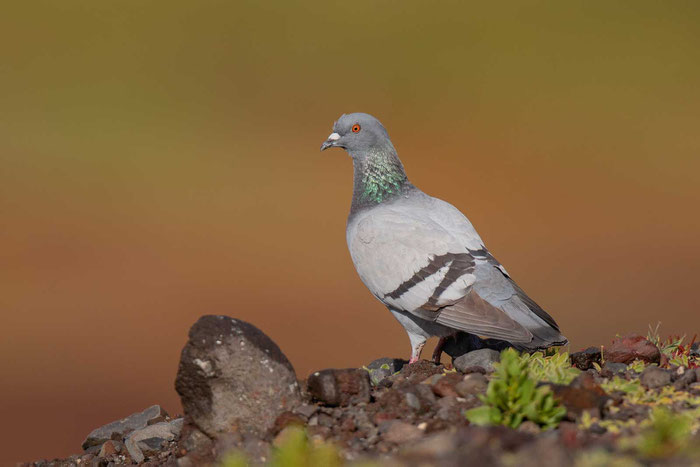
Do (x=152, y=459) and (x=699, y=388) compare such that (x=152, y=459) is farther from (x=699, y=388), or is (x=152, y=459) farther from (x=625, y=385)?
(x=699, y=388)

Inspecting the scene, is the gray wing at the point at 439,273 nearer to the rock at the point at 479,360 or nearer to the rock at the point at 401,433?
the rock at the point at 479,360

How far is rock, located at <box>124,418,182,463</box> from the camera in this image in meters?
8.70

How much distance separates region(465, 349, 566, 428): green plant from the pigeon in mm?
2272

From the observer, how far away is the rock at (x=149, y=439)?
8695 millimetres

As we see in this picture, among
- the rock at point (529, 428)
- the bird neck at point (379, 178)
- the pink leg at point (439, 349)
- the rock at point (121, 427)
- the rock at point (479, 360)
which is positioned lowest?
the rock at point (121, 427)

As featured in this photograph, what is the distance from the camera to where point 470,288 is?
29.1ft

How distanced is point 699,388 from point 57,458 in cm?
685

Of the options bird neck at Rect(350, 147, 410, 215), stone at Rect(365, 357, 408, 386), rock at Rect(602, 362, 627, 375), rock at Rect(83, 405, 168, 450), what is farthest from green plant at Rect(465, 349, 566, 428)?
rock at Rect(83, 405, 168, 450)

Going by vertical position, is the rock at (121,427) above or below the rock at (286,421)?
below

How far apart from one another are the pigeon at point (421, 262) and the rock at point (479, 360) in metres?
0.36

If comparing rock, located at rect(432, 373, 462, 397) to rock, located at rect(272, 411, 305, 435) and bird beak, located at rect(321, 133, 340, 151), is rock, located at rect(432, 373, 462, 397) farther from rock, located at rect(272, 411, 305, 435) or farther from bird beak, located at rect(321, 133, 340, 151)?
bird beak, located at rect(321, 133, 340, 151)

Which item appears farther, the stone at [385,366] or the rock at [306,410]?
the stone at [385,366]

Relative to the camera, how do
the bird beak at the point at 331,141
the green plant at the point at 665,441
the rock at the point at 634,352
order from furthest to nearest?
the bird beak at the point at 331,141 → the rock at the point at 634,352 → the green plant at the point at 665,441

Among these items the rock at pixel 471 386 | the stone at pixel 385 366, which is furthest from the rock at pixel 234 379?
the stone at pixel 385 366
